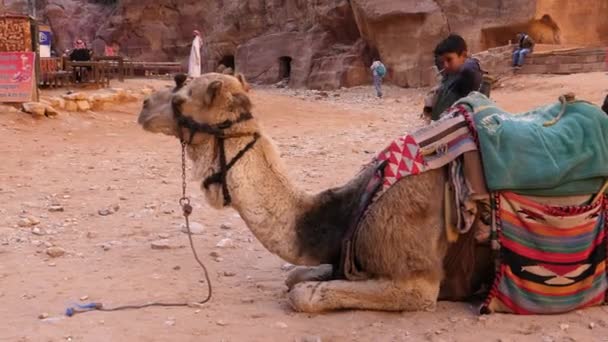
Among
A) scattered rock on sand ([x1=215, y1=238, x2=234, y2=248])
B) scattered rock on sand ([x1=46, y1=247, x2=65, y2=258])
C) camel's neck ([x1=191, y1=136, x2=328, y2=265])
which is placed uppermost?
camel's neck ([x1=191, y1=136, x2=328, y2=265])

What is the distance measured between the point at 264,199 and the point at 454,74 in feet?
7.36

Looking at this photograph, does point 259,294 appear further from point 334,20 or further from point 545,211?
point 334,20

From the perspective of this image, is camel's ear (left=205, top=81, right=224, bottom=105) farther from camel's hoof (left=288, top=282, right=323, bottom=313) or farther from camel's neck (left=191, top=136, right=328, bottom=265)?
camel's hoof (left=288, top=282, right=323, bottom=313)

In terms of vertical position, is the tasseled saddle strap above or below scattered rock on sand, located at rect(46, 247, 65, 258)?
above

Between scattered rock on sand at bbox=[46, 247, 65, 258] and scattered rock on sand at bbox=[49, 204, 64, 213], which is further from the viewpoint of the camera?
scattered rock on sand at bbox=[49, 204, 64, 213]

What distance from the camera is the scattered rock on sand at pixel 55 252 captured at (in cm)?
541

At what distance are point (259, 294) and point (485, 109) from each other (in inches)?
73.5

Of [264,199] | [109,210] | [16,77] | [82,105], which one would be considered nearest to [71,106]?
[82,105]

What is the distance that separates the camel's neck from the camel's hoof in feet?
0.55

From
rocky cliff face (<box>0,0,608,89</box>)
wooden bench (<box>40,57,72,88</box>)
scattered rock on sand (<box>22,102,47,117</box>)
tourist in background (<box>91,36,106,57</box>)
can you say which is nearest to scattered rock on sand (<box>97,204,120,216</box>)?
scattered rock on sand (<box>22,102,47,117</box>)

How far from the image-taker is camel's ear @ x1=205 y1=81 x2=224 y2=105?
13.1 ft

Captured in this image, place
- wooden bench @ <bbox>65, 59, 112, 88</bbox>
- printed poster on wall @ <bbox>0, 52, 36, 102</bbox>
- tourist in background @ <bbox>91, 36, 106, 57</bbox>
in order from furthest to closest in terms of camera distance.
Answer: tourist in background @ <bbox>91, 36, 106, 57</bbox> → wooden bench @ <bbox>65, 59, 112, 88</bbox> → printed poster on wall @ <bbox>0, 52, 36, 102</bbox>

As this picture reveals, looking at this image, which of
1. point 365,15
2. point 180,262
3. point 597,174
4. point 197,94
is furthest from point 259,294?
point 365,15

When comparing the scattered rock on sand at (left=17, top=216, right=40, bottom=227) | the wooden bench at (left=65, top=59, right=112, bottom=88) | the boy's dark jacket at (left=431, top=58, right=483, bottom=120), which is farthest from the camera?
the wooden bench at (left=65, top=59, right=112, bottom=88)
